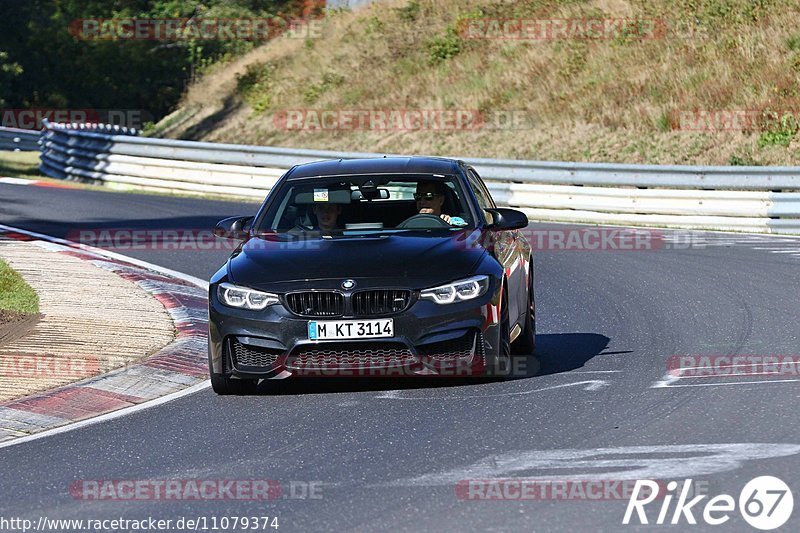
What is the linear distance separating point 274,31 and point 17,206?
28.5 metres

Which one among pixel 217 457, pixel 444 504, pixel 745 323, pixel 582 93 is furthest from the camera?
pixel 582 93

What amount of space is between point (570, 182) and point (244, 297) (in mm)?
14313

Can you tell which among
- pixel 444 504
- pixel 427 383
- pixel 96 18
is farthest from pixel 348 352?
pixel 96 18

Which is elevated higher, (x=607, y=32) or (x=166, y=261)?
(x=607, y=32)

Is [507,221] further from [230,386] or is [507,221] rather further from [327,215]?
[230,386]

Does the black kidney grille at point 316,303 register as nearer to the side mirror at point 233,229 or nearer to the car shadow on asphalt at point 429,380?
the car shadow on asphalt at point 429,380

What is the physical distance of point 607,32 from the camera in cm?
3500

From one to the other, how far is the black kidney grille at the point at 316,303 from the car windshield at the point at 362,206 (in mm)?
1187

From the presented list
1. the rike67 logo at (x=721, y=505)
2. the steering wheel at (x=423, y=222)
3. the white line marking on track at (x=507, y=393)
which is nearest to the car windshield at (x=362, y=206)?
the steering wheel at (x=423, y=222)

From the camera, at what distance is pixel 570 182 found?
22812 millimetres

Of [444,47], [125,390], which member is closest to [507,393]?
[125,390]

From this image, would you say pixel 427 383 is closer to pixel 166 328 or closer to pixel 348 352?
pixel 348 352

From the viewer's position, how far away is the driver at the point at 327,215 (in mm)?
10219

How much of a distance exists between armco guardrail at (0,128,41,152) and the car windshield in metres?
35.0
